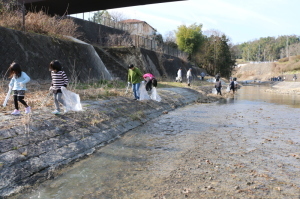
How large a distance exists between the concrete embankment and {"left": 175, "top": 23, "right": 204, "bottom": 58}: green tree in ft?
160

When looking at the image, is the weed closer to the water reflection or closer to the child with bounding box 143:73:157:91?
the child with bounding box 143:73:157:91

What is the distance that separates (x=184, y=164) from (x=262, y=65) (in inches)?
4404

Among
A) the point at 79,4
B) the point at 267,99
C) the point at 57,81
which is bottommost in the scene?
the point at 267,99

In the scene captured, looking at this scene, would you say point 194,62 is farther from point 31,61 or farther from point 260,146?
point 260,146

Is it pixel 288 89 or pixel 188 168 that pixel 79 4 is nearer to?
pixel 188 168

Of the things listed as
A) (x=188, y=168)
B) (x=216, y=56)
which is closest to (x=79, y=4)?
(x=188, y=168)

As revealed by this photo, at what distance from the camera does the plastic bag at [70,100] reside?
760 centimetres

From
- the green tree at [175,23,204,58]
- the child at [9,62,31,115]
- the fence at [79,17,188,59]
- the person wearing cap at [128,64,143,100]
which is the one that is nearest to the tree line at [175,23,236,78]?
the green tree at [175,23,204,58]

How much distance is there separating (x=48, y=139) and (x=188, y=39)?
53.4 metres

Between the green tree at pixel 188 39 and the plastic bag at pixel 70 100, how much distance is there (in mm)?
50867

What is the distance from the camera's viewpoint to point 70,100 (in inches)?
303

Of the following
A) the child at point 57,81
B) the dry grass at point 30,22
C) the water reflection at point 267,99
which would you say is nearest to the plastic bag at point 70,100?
the child at point 57,81

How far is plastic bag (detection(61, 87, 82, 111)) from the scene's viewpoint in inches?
299

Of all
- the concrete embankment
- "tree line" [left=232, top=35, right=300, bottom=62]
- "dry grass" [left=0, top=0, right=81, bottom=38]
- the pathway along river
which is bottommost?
the pathway along river
